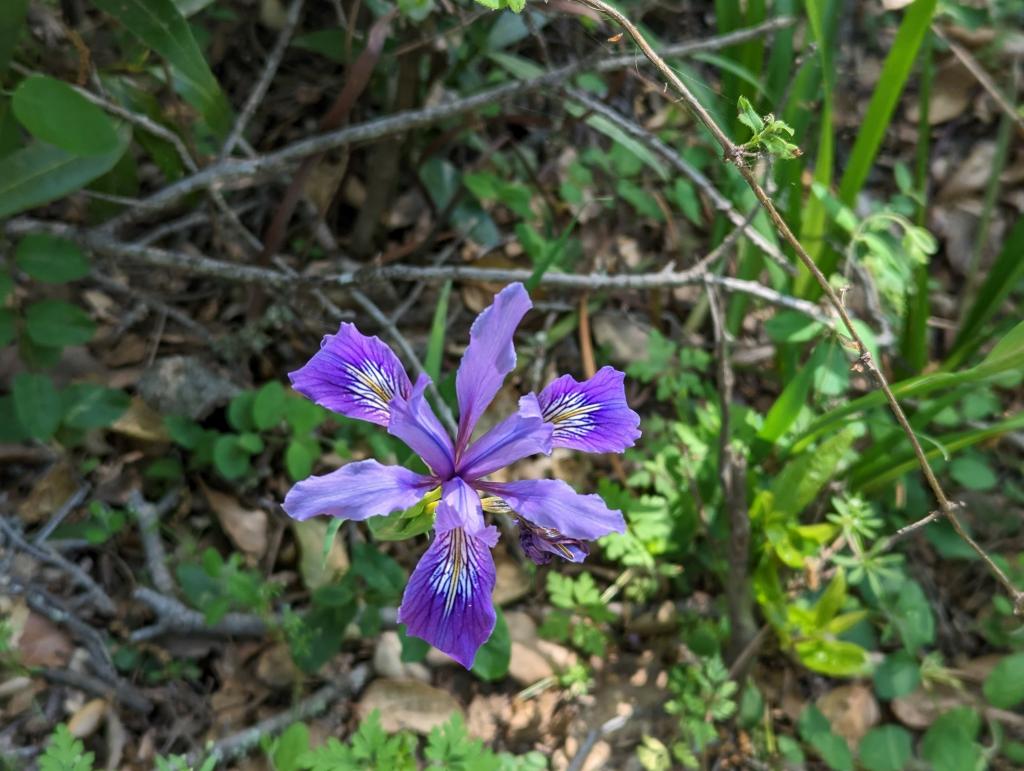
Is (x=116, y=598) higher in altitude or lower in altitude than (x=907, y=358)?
lower

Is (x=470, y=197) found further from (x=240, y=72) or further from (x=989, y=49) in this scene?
(x=989, y=49)

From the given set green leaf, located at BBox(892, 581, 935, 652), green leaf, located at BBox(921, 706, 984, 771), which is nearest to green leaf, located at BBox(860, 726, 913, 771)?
green leaf, located at BBox(921, 706, 984, 771)

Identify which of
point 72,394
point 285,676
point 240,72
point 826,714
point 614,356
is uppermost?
point 240,72

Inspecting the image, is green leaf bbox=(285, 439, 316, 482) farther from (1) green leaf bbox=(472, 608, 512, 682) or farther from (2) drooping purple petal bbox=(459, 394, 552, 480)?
(2) drooping purple petal bbox=(459, 394, 552, 480)

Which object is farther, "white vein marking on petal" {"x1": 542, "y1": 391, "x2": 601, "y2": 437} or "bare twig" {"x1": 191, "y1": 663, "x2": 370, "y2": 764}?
"bare twig" {"x1": 191, "y1": 663, "x2": 370, "y2": 764}

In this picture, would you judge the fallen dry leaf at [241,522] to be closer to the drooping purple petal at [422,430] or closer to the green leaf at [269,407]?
the green leaf at [269,407]

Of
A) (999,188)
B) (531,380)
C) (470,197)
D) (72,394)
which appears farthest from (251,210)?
(999,188)
